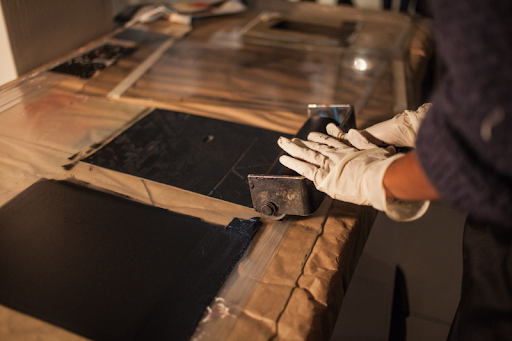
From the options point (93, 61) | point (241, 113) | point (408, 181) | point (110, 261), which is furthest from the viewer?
point (93, 61)

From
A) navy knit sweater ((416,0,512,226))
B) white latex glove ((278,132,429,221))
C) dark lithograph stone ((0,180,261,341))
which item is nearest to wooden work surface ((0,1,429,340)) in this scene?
dark lithograph stone ((0,180,261,341))

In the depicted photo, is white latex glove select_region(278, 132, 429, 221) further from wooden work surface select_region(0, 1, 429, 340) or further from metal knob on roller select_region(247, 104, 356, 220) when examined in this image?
wooden work surface select_region(0, 1, 429, 340)

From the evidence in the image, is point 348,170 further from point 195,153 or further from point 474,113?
point 195,153

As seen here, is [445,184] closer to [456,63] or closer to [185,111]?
[456,63]

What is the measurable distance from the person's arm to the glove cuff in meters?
0.01

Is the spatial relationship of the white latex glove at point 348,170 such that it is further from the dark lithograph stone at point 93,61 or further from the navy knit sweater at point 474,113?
the dark lithograph stone at point 93,61

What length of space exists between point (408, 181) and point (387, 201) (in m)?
0.08

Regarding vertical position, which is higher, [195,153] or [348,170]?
[348,170]

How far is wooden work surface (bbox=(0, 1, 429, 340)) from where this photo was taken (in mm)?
721

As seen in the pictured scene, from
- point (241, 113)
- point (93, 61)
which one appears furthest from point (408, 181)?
point (93, 61)

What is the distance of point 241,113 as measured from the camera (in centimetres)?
137

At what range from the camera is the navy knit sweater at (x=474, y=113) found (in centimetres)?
51

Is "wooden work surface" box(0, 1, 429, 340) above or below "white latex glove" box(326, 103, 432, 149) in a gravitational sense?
below

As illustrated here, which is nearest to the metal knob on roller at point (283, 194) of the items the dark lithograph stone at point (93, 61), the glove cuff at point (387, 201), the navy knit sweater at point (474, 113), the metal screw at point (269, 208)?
the metal screw at point (269, 208)
